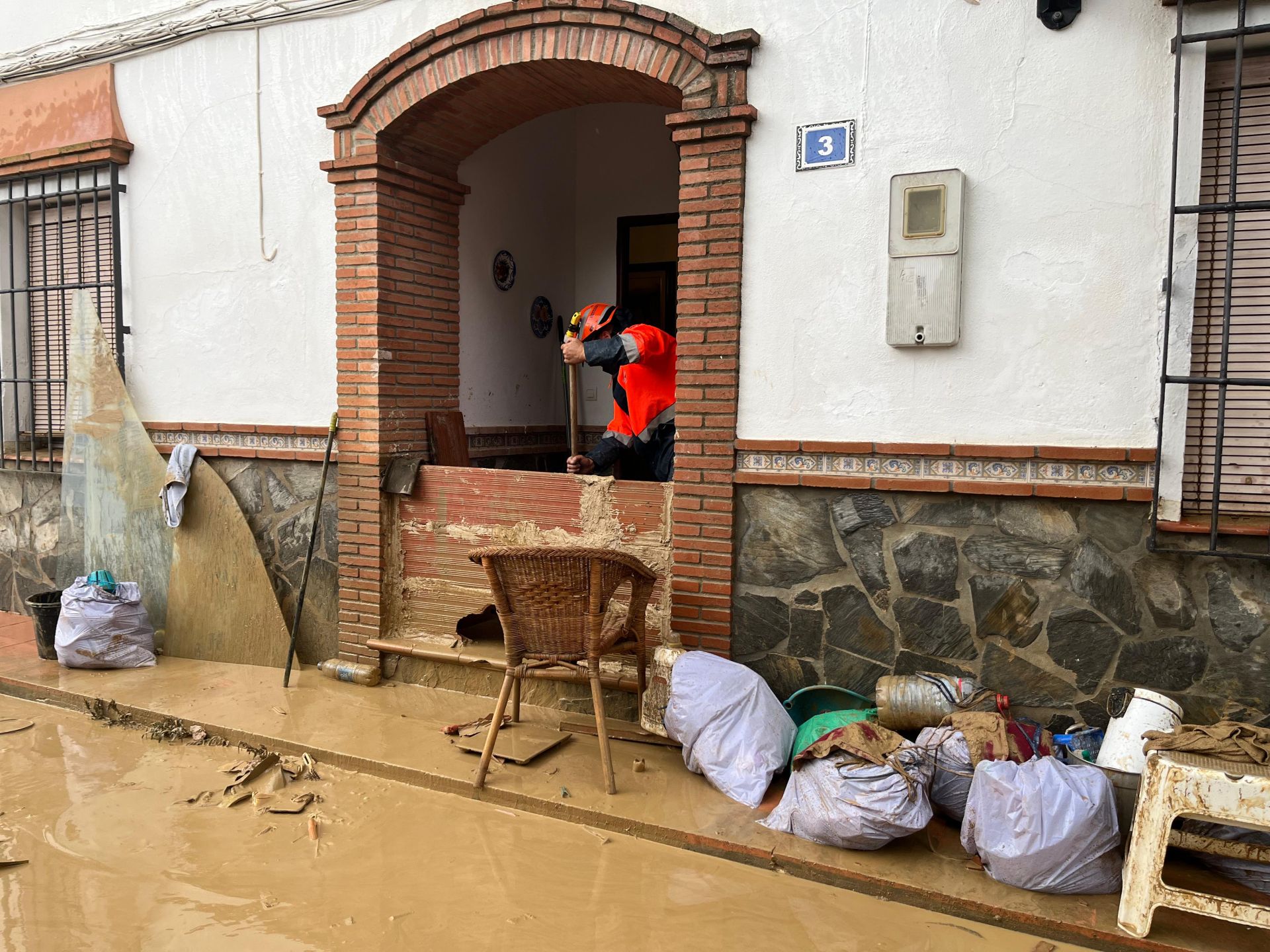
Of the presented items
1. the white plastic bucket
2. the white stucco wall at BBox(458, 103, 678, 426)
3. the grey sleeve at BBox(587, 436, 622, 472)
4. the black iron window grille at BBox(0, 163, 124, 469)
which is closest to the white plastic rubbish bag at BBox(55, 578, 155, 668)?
the black iron window grille at BBox(0, 163, 124, 469)

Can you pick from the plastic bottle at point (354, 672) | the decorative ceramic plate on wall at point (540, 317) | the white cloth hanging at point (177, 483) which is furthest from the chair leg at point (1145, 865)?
the white cloth hanging at point (177, 483)

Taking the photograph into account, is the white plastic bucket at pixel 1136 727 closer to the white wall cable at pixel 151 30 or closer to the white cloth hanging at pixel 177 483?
the white wall cable at pixel 151 30

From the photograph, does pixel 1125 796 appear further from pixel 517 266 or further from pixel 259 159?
pixel 259 159

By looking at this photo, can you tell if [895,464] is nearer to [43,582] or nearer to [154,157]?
[154,157]

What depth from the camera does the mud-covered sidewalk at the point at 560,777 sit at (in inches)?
116

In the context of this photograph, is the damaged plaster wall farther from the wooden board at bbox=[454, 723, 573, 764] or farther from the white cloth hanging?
the wooden board at bbox=[454, 723, 573, 764]

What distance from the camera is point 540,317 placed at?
6.73 meters

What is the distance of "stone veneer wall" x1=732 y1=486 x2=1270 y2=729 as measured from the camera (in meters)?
3.51

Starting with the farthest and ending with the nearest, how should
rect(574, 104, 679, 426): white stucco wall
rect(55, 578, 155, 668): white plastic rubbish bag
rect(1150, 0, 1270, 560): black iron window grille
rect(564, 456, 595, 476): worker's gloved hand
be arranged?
rect(574, 104, 679, 426): white stucco wall → rect(55, 578, 155, 668): white plastic rubbish bag → rect(564, 456, 595, 476): worker's gloved hand → rect(1150, 0, 1270, 560): black iron window grille

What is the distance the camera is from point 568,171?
7.11 meters

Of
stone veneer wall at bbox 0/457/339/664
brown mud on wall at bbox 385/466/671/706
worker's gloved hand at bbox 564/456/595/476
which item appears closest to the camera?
brown mud on wall at bbox 385/466/671/706

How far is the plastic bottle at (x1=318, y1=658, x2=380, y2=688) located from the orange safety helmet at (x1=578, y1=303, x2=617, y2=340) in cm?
222

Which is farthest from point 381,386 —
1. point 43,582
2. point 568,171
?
point 43,582

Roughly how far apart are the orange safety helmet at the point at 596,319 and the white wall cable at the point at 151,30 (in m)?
2.00
